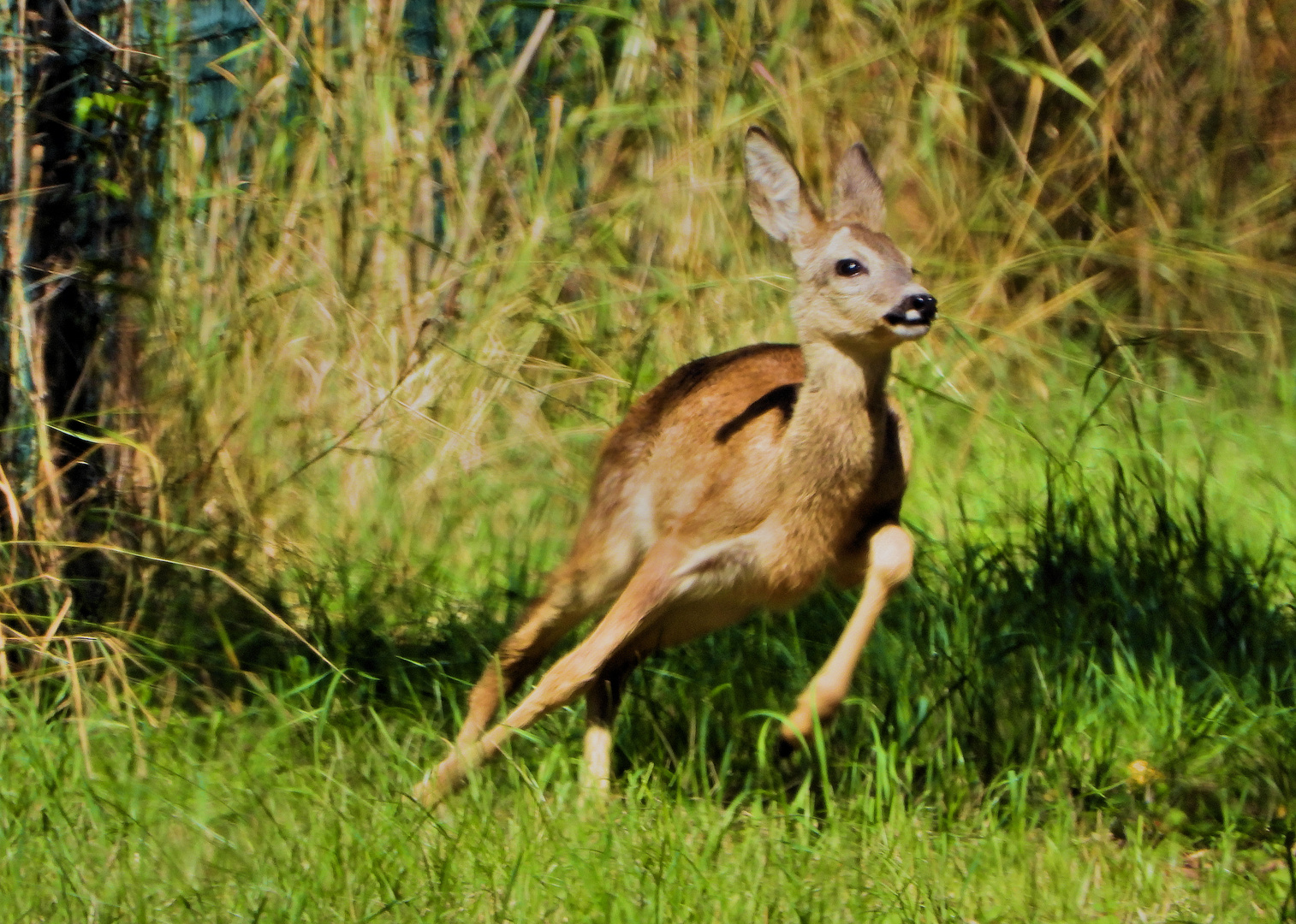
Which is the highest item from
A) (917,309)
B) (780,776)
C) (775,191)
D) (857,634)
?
(775,191)

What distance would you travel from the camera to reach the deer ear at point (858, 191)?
4359 mm

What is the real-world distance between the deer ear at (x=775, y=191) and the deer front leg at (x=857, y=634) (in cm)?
84

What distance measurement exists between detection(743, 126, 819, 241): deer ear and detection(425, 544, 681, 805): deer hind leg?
96cm

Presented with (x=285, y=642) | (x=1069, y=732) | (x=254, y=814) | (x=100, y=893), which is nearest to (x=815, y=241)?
(x=1069, y=732)

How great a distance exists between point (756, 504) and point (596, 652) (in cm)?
48

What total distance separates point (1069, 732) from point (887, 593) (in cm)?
47

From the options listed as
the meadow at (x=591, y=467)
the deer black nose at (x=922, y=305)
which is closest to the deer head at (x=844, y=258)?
the deer black nose at (x=922, y=305)

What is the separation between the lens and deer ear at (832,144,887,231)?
4359mm

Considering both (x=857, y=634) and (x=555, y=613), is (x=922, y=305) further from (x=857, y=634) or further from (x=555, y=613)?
(x=555, y=613)

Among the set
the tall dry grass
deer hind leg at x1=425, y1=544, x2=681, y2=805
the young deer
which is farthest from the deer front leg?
the tall dry grass

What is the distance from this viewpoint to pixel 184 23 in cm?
515

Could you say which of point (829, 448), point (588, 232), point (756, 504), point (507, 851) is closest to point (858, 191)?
point (829, 448)

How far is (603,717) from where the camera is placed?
13.2ft

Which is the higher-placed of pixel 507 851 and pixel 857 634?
pixel 857 634
